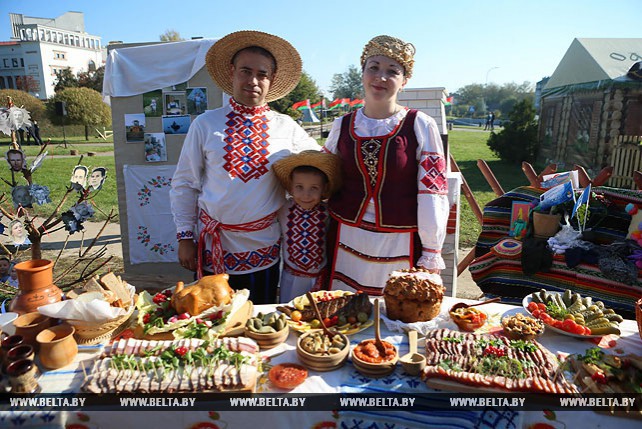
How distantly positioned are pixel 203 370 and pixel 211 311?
0.35 metres

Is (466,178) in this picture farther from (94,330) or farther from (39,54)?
(39,54)

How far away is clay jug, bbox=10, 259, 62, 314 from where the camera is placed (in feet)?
5.59

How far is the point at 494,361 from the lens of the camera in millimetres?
1494

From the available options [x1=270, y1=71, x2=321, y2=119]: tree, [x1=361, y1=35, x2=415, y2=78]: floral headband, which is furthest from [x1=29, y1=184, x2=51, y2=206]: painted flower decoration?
[x1=270, y1=71, x2=321, y2=119]: tree

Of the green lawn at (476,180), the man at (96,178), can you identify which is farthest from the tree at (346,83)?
the man at (96,178)

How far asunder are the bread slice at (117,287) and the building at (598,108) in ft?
34.3

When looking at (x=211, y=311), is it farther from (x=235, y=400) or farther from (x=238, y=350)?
(x=235, y=400)

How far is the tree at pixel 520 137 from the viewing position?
1496cm

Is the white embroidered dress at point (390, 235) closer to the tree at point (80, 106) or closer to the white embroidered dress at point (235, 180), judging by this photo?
the white embroidered dress at point (235, 180)

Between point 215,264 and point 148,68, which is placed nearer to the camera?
point 215,264

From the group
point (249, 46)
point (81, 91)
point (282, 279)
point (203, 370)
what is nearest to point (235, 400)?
point (203, 370)

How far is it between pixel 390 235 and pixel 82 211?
1622mm

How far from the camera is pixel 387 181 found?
2293 mm

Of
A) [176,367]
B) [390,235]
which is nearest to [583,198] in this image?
[390,235]
